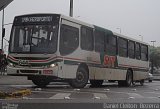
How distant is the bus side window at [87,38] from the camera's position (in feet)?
61.1

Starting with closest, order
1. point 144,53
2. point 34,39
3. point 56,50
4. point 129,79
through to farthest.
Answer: point 56,50
point 34,39
point 129,79
point 144,53

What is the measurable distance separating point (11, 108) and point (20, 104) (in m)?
0.13

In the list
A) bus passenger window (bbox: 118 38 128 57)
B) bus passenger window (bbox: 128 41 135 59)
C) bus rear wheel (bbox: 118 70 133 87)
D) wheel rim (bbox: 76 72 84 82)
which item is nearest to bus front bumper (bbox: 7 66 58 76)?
wheel rim (bbox: 76 72 84 82)

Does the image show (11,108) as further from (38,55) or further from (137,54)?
(137,54)

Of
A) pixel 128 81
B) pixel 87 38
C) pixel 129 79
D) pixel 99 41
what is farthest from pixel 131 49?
pixel 87 38

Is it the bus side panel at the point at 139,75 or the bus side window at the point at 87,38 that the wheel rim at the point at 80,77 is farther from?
the bus side panel at the point at 139,75

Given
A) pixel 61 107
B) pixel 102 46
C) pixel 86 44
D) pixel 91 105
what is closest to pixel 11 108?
pixel 61 107

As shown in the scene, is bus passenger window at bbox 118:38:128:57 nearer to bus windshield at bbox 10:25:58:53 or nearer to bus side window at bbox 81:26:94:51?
bus side window at bbox 81:26:94:51

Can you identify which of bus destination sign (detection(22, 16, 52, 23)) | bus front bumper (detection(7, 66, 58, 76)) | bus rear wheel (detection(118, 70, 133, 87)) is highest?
bus destination sign (detection(22, 16, 52, 23))

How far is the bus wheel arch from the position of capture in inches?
706

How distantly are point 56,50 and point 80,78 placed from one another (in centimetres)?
242

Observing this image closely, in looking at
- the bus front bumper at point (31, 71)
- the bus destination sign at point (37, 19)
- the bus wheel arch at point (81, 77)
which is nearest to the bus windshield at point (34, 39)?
the bus destination sign at point (37, 19)

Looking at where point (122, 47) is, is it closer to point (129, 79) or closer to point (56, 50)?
point (129, 79)

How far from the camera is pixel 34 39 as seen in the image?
54.6 feet
